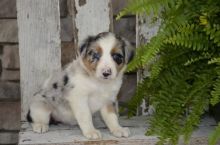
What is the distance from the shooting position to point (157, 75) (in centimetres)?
256

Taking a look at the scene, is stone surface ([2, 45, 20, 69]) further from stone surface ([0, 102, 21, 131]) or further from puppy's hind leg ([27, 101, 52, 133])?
puppy's hind leg ([27, 101, 52, 133])

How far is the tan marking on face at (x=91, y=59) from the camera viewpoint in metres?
2.57

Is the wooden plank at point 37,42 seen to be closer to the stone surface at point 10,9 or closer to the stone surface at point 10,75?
the stone surface at point 10,9

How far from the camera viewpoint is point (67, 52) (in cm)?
322

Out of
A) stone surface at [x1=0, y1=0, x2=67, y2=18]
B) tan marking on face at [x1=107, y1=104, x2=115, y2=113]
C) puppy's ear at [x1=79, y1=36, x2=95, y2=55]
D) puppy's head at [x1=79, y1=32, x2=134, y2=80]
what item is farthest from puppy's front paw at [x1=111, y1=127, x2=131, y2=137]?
stone surface at [x1=0, y1=0, x2=67, y2=18]

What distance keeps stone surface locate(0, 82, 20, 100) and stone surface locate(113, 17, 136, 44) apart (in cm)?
68

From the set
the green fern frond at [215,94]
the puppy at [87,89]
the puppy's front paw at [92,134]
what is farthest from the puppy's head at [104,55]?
the green fern frond at [215,94]

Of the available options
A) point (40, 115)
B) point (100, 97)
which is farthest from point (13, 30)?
point (100, 97)

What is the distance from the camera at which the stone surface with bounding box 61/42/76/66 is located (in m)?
3.22

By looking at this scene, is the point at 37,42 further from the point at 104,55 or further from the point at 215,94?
the point at 215,94

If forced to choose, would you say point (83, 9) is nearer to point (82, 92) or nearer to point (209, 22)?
point (82, 92)

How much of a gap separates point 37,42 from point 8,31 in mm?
376

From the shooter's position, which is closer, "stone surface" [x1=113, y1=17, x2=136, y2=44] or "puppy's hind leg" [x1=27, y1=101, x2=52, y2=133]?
"puppy's hind leg" [x1=27, y1=101, x2=52, y2=133]

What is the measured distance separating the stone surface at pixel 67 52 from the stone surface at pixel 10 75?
0.97 ft
